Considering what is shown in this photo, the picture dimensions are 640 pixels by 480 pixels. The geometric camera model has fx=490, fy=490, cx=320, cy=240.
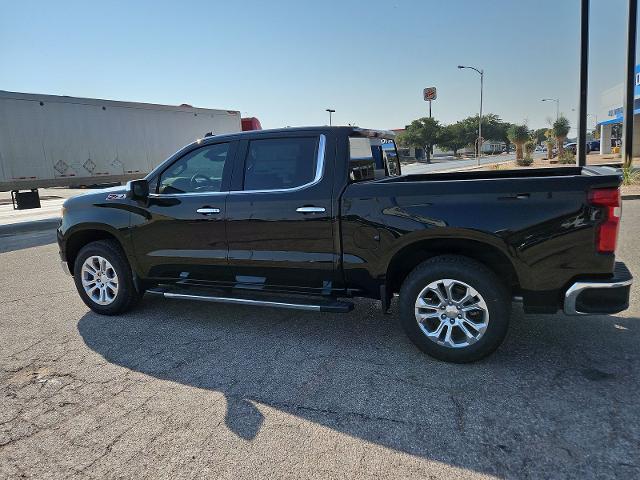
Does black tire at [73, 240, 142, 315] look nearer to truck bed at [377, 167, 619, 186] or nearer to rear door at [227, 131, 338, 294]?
rear door at [227, 131, 338, 294]

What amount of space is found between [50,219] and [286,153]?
13.6m

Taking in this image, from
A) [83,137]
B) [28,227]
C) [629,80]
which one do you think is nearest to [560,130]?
[629,80]

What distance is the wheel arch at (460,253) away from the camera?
3668 millimetres

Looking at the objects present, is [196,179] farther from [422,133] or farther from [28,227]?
[422,133]

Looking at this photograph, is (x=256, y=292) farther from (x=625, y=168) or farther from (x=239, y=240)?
(x=625, y=168)

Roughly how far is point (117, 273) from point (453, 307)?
3.40 metres

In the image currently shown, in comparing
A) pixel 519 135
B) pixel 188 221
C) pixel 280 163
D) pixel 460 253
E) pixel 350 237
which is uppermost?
pixel 519 135

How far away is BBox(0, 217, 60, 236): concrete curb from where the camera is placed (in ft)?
43.0

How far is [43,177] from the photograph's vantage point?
46.9 feet

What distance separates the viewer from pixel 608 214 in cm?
325

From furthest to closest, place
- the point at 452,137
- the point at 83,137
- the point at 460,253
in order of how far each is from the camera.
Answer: the point at 452,137
the point at 83,137
the point at 460,253

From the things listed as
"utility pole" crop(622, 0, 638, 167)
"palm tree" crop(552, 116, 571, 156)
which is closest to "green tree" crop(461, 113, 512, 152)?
"palm tree" crop(552, 116, 571, 156)

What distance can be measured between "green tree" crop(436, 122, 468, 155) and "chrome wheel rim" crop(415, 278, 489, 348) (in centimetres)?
8322

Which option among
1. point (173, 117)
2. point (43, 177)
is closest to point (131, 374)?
point (43, 177)
